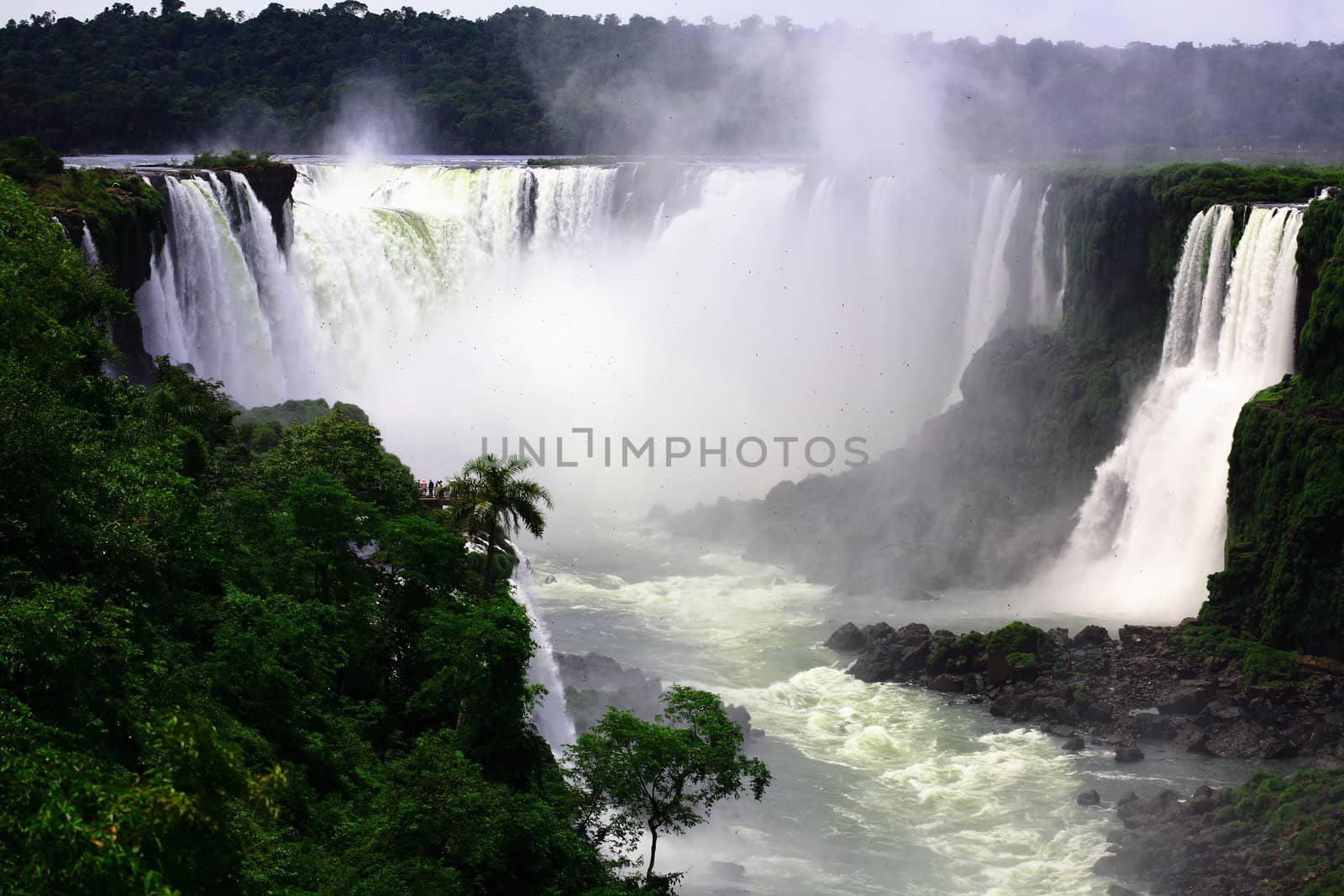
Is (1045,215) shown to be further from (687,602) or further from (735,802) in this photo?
(735,802)

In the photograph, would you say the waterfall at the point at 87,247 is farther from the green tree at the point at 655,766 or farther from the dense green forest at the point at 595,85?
the dense green forest at the point at 595,85

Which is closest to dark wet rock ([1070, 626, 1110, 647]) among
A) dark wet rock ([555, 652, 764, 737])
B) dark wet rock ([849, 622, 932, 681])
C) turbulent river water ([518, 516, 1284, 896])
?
turbulent river water ([518, 516, 1284, 896])

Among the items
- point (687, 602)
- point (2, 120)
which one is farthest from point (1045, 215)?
point (2, 120)

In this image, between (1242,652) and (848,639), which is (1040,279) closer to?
(848,639)

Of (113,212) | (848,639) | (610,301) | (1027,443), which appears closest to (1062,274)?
(1027,443)

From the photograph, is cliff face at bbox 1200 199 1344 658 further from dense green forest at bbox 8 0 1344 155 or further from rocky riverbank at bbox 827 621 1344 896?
dense green forest at bbox 8 0 1344 155
